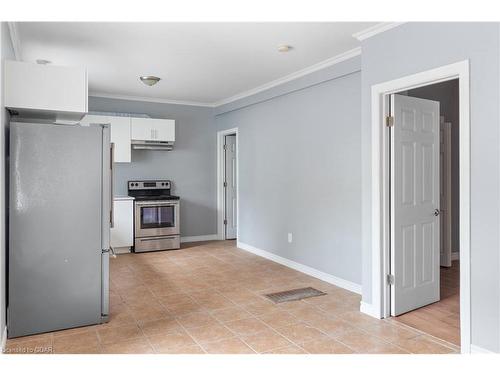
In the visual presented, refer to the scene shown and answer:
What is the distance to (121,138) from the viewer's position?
6.19 m

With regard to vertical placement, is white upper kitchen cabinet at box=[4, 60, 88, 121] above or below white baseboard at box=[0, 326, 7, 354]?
above

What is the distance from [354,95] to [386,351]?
253 centimetres

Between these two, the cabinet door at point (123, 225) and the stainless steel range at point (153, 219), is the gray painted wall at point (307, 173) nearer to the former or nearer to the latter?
the stainless steel range at point (153, 219)

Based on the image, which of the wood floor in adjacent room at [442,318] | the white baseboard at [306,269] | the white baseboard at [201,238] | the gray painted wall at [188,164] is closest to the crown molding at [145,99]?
the gray painted wall at [188,164]

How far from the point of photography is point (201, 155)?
7.23m

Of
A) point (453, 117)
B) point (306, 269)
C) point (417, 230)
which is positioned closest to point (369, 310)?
point (417, 230)

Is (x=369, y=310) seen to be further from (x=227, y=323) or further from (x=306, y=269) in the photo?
(x=306, y=269)

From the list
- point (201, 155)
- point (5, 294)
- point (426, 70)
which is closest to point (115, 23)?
point (5, 294)

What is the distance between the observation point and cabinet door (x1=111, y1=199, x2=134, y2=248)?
6082 millimetres

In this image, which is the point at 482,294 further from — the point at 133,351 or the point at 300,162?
the point at 300,162

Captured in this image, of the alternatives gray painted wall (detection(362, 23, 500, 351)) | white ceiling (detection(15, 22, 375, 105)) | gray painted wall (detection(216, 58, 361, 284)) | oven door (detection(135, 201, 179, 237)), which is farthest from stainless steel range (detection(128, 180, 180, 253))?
gray painted wall (detection(362, 23, 500, 351))

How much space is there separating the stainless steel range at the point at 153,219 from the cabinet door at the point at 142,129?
2.46ft

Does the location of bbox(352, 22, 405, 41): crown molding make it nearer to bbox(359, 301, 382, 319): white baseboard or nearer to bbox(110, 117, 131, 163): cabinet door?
bbox(359, 301, 382, 319): white baseboard

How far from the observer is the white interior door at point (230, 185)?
737 cm
